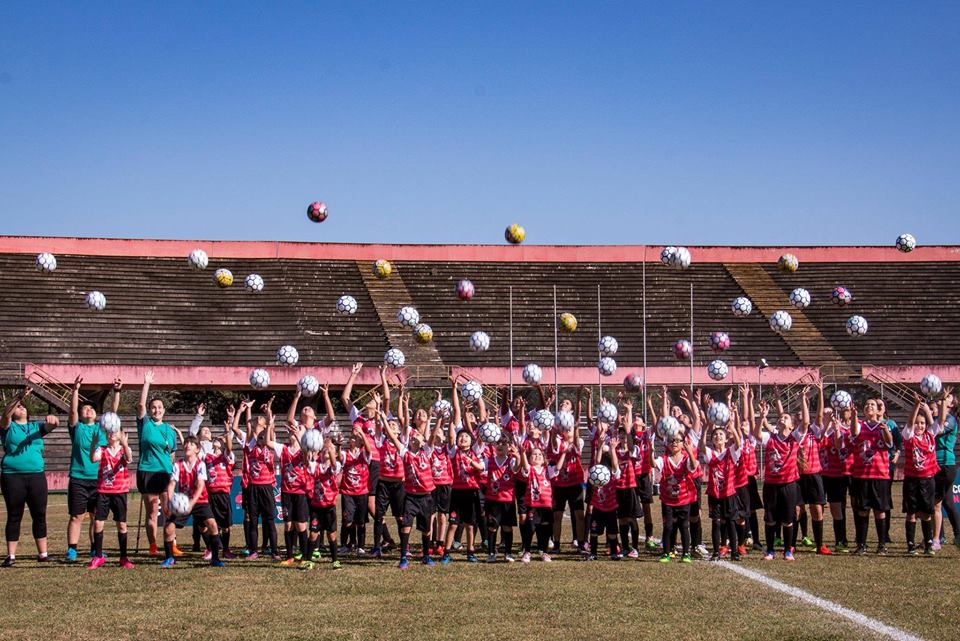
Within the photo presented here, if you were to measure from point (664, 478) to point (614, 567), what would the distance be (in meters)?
1.42

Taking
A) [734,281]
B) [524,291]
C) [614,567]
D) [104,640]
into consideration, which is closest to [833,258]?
[734,281]

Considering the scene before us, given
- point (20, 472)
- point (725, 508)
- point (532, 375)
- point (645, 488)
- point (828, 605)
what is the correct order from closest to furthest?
point (828, 605)
point (20, 472)
point (725, 508)
point (645, 488)
point (532, 375)

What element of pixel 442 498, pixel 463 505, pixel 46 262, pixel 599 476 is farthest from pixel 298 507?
pixel 46 262

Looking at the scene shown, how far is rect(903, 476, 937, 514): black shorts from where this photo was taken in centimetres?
1480

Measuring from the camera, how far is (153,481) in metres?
14.3

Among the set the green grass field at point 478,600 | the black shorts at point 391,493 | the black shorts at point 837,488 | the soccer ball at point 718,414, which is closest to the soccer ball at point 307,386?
the black shorts at point 391,493

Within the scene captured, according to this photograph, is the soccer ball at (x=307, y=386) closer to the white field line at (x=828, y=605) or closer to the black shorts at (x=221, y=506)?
the black shorts at (x=221, y=506)

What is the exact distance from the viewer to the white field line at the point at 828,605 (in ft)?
29.5

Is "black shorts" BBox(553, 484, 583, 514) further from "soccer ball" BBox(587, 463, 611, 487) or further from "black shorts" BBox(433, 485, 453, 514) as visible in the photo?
"black shorts" BBox(433, 485, 453, 514)

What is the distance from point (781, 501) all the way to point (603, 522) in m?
2.28

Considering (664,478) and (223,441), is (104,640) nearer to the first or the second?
(223,441)

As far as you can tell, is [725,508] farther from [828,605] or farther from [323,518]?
[323,518]

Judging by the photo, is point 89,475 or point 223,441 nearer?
point 89,475

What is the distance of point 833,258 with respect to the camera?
4103 centimetres
